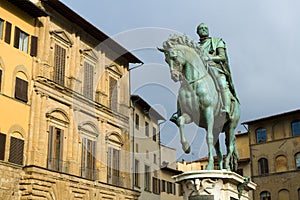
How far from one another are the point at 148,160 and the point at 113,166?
6.48 metres

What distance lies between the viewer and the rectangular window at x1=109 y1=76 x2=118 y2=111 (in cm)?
2922

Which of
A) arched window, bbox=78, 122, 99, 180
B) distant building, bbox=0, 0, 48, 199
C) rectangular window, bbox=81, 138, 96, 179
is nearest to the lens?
distant building, bbox=0, 0, 48, 199

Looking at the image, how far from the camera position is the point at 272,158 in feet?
127

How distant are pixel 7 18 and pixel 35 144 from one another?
19.2 ft

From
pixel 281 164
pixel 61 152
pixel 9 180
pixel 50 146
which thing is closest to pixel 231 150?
pixel 9 180

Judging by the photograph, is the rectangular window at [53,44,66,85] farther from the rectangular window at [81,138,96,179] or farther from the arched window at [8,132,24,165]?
the arched window at [8,132,24,165]

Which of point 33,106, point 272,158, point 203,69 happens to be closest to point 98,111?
point 33,106

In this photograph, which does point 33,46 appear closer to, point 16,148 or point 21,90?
point 21,90

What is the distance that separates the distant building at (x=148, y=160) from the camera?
32.2m

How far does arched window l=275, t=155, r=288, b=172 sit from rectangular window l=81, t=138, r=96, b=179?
17854mm

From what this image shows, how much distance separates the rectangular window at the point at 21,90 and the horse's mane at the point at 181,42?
1573 centimetres

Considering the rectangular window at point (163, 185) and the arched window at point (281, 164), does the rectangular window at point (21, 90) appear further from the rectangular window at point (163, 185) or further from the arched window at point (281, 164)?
the arched window at point (281, 164)

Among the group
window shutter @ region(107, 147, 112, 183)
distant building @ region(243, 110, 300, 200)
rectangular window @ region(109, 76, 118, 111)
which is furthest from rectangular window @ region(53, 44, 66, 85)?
distant building @ region(243, 110, 300, 200)

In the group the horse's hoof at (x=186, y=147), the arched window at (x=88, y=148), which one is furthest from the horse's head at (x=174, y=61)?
the arched window at (x=88, y=148)
